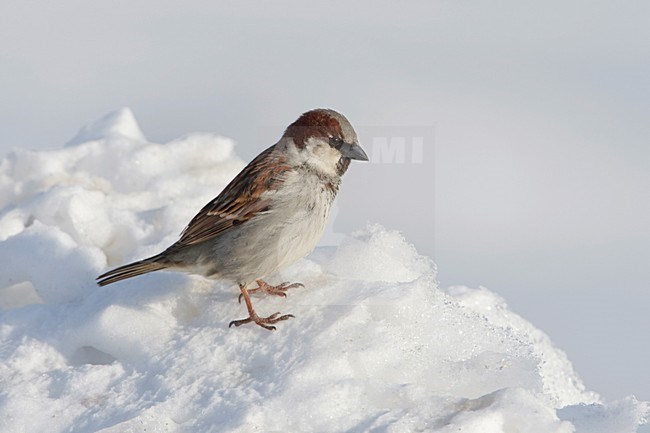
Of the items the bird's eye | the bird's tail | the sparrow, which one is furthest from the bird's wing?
the bird's eye

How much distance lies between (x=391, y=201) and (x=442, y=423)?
2.33 metres

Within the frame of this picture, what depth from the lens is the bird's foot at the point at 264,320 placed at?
10.6ft

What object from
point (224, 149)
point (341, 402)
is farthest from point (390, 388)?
point (224, 149)

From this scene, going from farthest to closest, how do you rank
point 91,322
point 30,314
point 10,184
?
point 10,184 → point 30,314 → point 91,322

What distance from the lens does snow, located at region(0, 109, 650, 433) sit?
2.64 m

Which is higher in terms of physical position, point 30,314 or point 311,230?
point 311,230

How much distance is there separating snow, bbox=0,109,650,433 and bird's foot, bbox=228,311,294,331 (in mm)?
34

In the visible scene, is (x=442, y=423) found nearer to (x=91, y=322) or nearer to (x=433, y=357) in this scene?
(x=433, y=357)

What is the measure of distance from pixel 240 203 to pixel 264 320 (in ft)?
2.12

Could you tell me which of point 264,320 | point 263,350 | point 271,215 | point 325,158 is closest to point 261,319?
point 264,320

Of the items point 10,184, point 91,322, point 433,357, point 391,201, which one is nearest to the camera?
point 433,357

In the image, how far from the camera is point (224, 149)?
5527 millimetres

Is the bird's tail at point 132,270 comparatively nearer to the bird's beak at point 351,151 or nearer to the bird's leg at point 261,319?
the bird's leg at point 261,319

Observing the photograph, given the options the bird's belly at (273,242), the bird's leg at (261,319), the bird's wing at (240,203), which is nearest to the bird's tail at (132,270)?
the bird's wing at (240,203)
